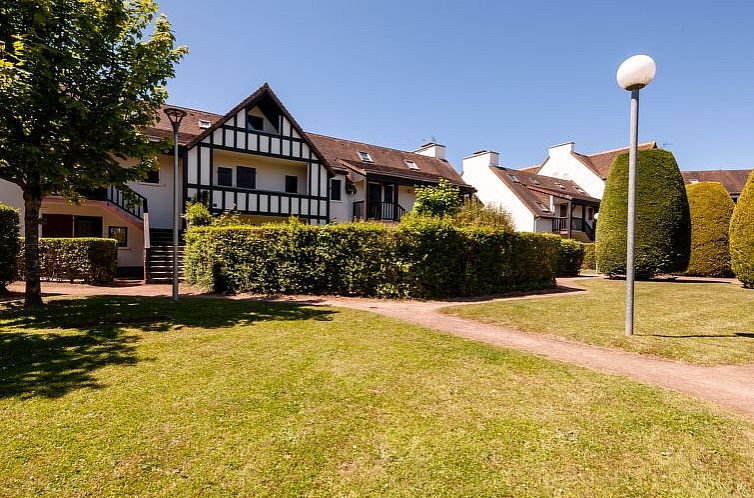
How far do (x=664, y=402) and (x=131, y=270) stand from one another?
2150 centimetres

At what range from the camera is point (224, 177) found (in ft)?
69.1

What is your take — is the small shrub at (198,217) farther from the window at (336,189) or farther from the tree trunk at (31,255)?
the window at (336,189)

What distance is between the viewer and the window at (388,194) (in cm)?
2669

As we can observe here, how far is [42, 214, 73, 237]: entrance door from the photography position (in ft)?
60.4

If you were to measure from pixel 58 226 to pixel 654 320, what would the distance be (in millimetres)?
23882

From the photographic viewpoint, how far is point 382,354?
5.57 metres

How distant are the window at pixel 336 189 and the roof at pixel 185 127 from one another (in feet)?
26.9

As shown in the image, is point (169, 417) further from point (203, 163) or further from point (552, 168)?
point (552, 168)

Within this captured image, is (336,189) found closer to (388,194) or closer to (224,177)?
(388,194)

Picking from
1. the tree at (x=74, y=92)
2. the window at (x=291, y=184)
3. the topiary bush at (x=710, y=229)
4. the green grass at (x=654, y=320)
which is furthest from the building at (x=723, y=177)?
the tree at (x=74, y=92)

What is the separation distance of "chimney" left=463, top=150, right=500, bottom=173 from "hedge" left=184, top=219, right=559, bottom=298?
859 inches

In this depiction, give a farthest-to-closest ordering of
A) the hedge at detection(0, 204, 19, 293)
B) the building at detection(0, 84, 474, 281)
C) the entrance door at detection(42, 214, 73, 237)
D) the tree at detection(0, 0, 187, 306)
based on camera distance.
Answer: the building at detection(0, 84, 474, 281) < the entrance door at detection(42, 214, 73, 237) < the hedge at detection(0, 204, 19, 293) < the tree at detection(0, 0, 187, 306)

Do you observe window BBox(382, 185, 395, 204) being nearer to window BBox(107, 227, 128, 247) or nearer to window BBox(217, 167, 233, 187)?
window BBox(217, 167, 233, 187)

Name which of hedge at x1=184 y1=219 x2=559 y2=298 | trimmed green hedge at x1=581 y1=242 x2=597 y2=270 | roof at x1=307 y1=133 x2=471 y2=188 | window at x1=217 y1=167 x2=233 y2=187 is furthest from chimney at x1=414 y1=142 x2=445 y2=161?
hedge at x1=184 y1=219 x2=559 y2=298
